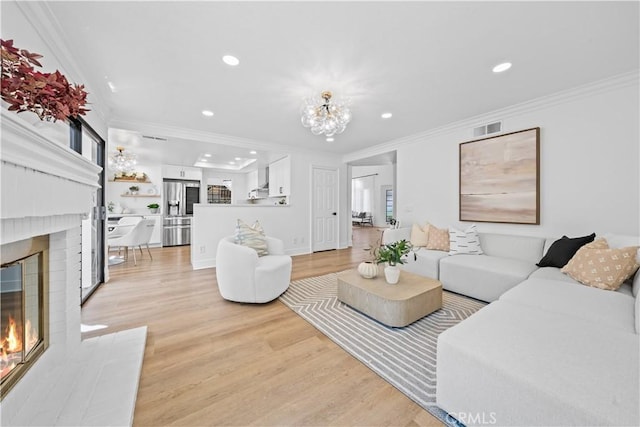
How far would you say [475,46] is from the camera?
6.31 ft

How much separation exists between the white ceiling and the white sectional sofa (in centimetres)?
192

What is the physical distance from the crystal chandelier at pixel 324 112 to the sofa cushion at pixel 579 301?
224 cm

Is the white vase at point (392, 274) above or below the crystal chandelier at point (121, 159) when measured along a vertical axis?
below

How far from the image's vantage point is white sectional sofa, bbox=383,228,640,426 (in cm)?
84

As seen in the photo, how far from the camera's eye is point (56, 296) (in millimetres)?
1444

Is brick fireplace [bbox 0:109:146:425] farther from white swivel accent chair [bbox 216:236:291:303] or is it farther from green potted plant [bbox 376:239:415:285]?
green potted plant [bbox 376:239:415:285]

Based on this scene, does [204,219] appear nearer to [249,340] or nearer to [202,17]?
[249,340]

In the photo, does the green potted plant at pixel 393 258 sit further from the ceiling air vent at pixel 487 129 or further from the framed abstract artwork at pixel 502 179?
the ceiling air vent at pixel 487 129

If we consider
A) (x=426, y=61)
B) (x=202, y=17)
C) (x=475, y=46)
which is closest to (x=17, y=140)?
(x=202, y=17)

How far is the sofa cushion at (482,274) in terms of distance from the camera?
2.44 metres

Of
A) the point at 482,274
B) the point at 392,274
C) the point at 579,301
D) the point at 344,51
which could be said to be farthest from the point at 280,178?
the point at 579,301

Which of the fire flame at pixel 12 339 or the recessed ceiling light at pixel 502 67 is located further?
the recessed ceiling light at pixel 502 67

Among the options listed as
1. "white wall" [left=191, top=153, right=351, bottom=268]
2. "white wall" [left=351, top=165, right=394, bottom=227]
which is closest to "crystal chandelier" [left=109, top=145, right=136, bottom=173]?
"white wall" [left=191, top=153, right=351, bottom=268]

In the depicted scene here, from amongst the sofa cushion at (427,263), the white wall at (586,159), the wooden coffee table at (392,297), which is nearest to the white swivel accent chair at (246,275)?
the wooden coffee table at (392,297)
